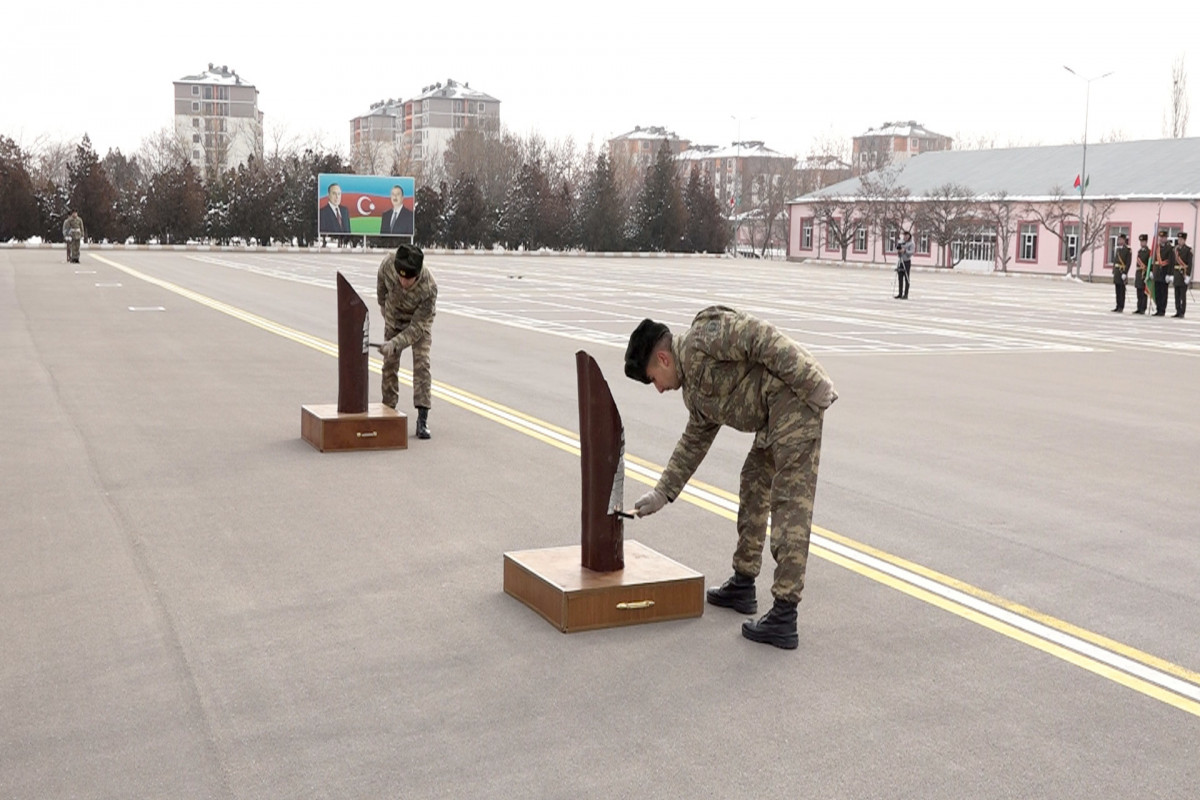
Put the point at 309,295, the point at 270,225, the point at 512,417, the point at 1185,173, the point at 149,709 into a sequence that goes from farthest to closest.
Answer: the point at 270,225 → the point at 1185,173 → the point at 309,295 → the point at 512,417 → the point at 149,709

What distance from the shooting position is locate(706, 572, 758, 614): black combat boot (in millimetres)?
6305

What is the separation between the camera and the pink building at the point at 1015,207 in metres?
59.9

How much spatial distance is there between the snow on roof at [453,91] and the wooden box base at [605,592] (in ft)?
597

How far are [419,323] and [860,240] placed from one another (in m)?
70.7

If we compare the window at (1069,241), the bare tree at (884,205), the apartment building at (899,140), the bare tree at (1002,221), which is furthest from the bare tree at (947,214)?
the apartment building at (899,140)

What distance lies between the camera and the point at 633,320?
26.5 meters

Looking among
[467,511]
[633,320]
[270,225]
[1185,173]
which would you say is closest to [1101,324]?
[633,320]

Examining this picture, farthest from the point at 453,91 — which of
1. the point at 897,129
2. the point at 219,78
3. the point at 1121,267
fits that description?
the point at 1121,267

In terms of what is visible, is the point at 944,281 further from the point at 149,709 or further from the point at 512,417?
the point at 149,709

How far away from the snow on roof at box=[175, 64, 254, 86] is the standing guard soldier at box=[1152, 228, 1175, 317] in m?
155

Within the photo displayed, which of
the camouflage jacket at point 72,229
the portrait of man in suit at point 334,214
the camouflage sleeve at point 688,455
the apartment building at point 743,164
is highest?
the apartment building at point 743,164

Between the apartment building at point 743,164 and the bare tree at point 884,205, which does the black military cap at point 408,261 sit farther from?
the apartment building at point 743,164

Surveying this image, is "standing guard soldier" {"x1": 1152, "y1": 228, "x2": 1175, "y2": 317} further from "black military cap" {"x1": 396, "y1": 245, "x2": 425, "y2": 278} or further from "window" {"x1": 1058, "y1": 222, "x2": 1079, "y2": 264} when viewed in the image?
"window" {"x1": 1058, "y1": 222, "x2": 1079, "y2": 264}

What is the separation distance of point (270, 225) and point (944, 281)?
43065mm
